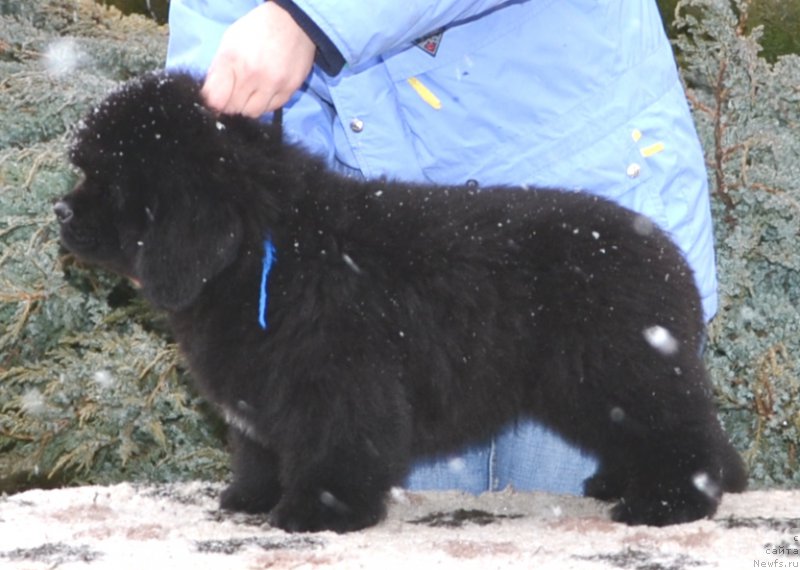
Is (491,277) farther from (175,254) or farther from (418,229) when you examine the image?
(175,254)

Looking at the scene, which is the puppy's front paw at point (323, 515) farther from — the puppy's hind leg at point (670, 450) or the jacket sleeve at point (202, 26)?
the jacket sleeve at point (202, 26)

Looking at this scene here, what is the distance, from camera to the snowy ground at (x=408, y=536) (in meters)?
2.61

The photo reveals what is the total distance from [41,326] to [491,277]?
2.37 m

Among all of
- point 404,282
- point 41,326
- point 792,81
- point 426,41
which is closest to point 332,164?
point 426,41

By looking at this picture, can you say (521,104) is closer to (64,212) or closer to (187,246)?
(187,246)

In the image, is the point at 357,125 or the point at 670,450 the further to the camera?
the point at 357,125

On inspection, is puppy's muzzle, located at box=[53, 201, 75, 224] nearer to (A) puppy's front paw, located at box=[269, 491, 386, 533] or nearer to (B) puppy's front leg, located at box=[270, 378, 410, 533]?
(B) puppy's front leg, located at box=[270, 378, 410, 533]

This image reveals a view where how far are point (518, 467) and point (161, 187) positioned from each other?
1422mm

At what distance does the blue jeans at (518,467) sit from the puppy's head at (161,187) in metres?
0.99

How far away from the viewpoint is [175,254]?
9.57ft

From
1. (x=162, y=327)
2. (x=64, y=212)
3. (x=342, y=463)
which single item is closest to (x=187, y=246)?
(x=64, y=212)

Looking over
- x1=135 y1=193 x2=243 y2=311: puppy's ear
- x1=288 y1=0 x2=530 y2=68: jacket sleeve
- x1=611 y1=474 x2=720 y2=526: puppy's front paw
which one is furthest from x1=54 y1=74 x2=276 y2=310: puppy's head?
x1=611 y1=474 x2=720 y2=526: puppy's front paw

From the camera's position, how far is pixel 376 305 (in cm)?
298

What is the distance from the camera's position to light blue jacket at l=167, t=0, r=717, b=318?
3.38 m
